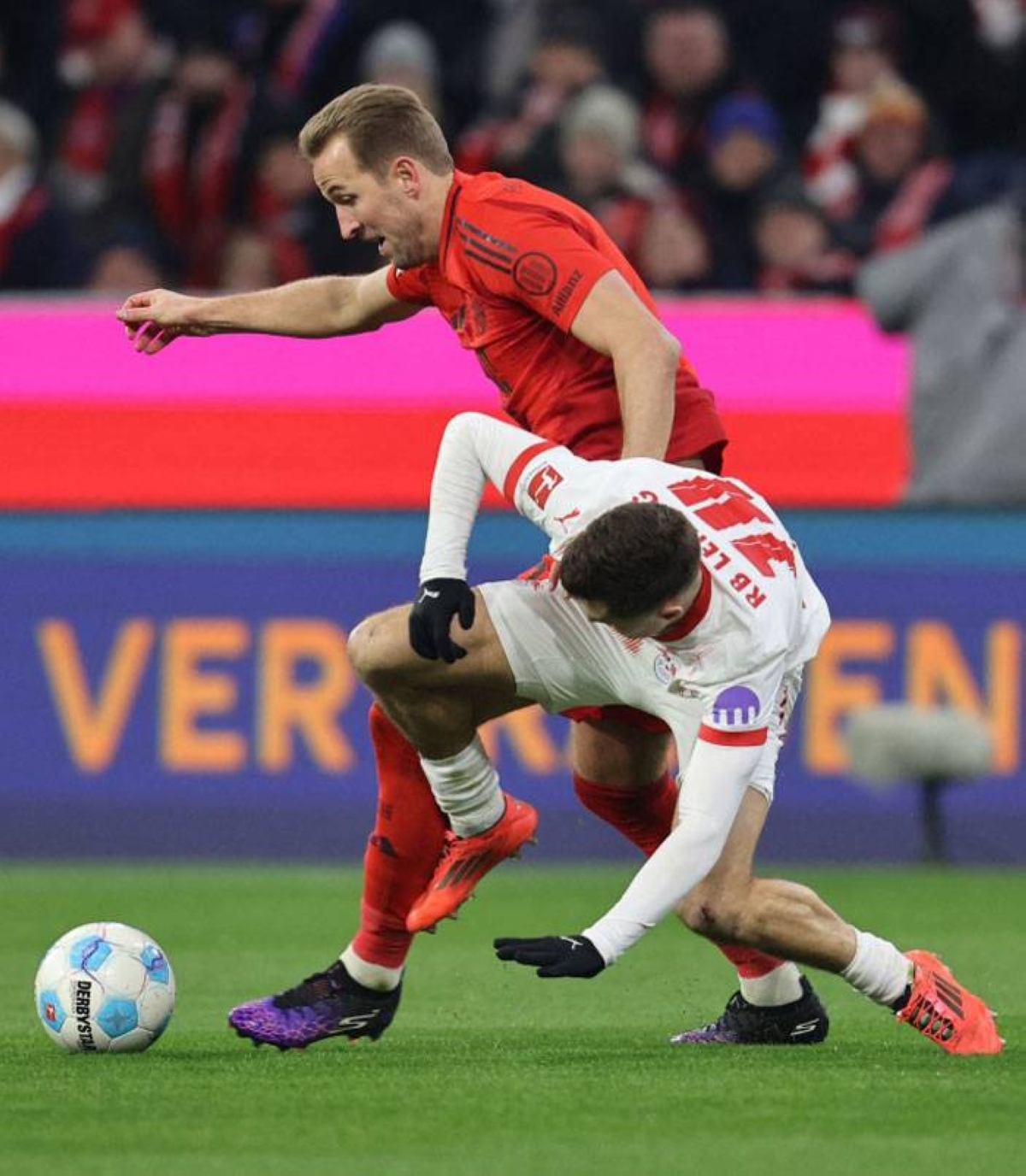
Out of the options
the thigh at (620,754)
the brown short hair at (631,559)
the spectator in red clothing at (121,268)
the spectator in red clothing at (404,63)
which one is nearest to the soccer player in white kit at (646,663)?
the brown short hair at (631,559)

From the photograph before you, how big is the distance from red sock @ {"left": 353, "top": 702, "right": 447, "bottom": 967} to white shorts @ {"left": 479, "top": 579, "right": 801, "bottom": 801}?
0.40 meters

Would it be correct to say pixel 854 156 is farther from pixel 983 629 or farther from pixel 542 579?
pixel 542 579

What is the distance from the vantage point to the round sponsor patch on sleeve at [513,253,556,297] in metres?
6.02

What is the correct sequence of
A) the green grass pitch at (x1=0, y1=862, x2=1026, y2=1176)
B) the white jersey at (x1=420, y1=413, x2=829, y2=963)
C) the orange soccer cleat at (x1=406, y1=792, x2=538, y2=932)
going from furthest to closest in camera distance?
1. the orange soccer cleat at (x1=406, y1=792, x2=538, y2=932)
2. the white jersey at (x1=420, y1=413, x2=829, y2=963)
3. the green grass pitch at (x1=0, y1=862, x2=1026, y2=1176)

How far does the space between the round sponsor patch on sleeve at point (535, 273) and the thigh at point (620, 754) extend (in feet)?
3.33

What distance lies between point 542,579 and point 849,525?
17.9 feet

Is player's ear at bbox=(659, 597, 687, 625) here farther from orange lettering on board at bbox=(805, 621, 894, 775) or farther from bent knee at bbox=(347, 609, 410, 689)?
orange lettering on board at bbox=(805, 621, 894, 775)

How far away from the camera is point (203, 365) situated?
11.8m

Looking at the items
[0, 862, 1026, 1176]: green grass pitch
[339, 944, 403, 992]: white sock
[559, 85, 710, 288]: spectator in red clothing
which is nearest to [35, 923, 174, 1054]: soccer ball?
[0, 862, 1026, 1176]: green grass pitch

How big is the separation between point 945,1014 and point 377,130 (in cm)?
235

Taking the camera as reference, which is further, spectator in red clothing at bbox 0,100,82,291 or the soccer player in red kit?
spectator in red clothing at bbox 0,100,82,291

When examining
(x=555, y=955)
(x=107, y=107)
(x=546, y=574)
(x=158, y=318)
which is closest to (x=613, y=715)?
(x=546, y=574)

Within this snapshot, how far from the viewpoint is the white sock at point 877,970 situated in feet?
18.9

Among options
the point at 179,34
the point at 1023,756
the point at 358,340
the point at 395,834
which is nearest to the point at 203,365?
the point at 358,340
